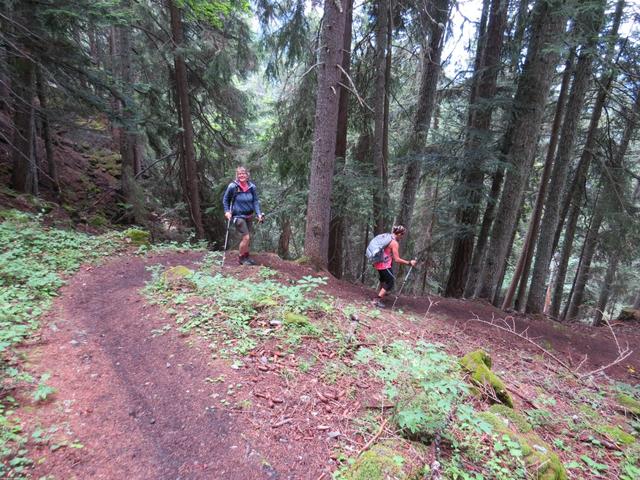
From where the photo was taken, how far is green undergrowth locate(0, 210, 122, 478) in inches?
103

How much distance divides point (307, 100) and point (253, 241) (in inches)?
238

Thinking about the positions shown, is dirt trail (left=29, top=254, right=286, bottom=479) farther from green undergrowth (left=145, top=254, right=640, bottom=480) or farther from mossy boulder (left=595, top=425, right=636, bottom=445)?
mossy boulder (left=595, top=425, right=636, bottom=445)

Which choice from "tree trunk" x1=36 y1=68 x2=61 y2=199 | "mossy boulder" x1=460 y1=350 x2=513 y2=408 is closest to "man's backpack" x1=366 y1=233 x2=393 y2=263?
"mossy boulder" x1=460 y1=350 x2=513 y2=408

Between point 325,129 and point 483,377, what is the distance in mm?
5329

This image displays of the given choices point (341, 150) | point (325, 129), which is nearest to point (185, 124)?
point (341, 150)

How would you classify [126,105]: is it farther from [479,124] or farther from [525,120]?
[525,120]

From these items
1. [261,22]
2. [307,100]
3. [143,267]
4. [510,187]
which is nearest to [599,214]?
[510,187]

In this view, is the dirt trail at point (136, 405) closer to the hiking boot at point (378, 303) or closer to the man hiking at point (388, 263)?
the hiking boot at point (378, 303)

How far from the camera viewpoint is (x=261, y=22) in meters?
9.96

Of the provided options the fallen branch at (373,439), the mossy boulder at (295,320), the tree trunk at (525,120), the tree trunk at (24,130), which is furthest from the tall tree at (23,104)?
the tree trunk at (525,120)

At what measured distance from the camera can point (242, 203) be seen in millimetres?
7535

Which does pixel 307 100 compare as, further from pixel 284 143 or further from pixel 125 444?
pixel 125 444

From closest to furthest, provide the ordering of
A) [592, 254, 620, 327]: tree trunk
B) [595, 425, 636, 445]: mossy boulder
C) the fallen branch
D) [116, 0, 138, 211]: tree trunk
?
the fallen branch, [595, 425, 636, 445]: mossy boulder, [116, 0, 138, 211]: tree trunk, [592, 254, 620, 327]: tree trunk

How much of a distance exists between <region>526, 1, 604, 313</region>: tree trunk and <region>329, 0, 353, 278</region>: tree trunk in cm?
527
